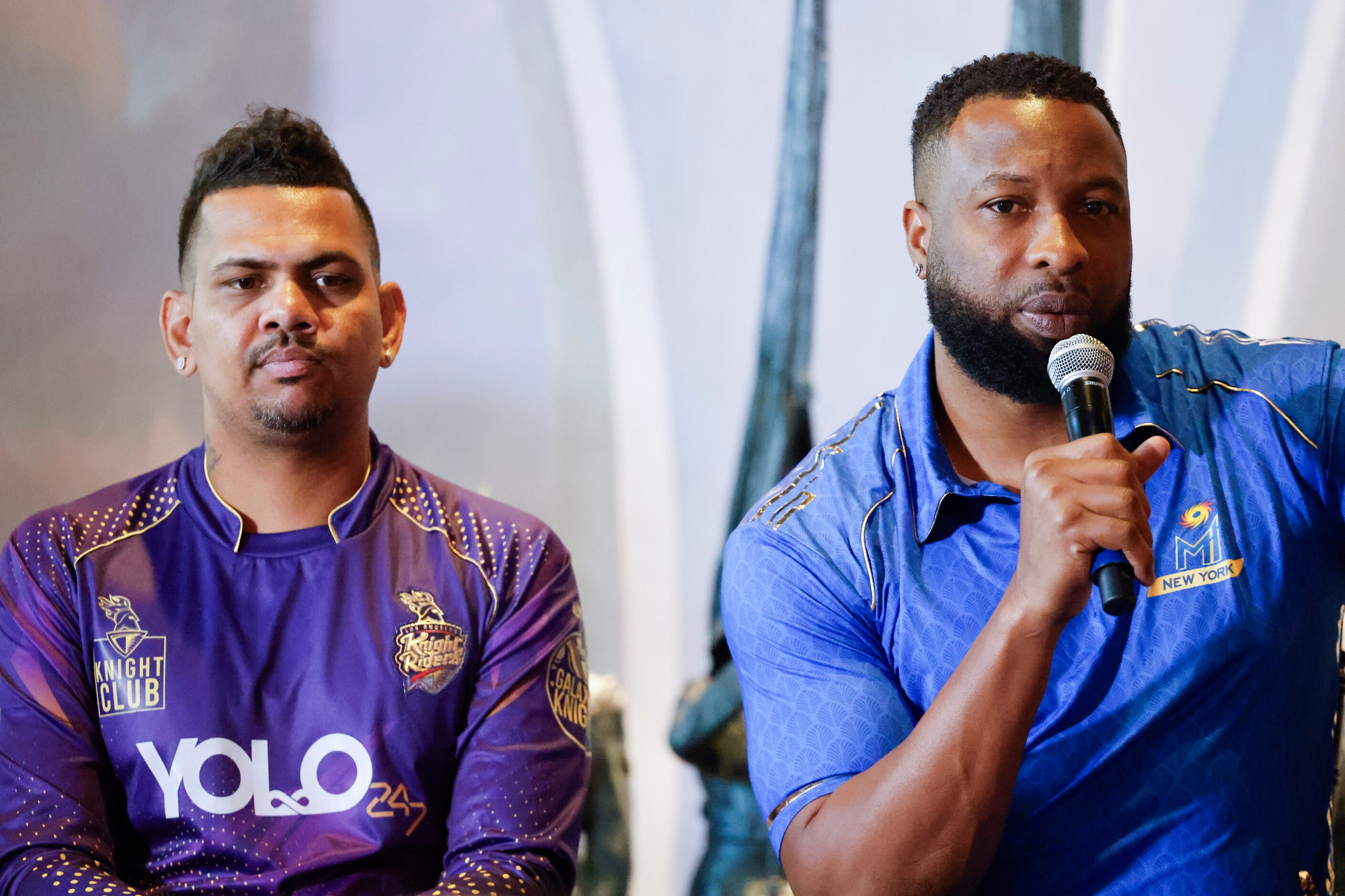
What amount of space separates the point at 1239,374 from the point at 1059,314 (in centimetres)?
31

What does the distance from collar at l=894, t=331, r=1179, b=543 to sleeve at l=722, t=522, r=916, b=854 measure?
158 millimetres

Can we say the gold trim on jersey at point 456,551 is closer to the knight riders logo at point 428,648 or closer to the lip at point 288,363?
the knight riders logo at point 428,648

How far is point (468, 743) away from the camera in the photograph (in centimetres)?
175

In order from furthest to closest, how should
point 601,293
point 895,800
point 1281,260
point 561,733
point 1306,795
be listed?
point 601,293
point 1281,260
point 561,733
point 1306,795
point 895,800

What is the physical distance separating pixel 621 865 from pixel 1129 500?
175 centimetres

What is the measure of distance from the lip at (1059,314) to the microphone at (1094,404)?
87mm

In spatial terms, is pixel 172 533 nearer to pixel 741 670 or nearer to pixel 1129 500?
pixel 741 670

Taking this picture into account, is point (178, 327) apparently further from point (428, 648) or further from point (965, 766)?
point (965, 766)

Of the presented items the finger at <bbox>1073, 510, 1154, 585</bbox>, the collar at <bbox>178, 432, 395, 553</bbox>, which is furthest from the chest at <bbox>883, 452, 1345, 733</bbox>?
the collar at <bbox>178, 432, 395, 553</bbox>

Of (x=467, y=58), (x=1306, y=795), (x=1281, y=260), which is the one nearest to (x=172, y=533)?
(x=467, y=58)

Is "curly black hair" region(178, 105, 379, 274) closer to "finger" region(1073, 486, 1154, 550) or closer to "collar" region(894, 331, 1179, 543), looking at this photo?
"collar" region(894, 331, 1179, 543)

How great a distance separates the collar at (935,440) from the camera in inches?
59.4

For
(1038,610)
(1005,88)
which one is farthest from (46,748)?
(1005,88)

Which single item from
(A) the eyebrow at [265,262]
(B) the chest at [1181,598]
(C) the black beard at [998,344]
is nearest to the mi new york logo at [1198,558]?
(B) the chest at [1181,598]
